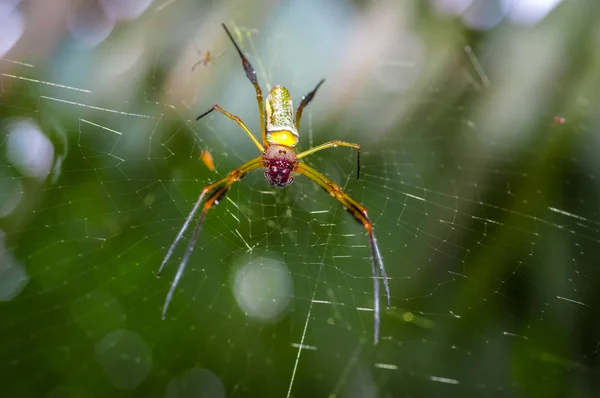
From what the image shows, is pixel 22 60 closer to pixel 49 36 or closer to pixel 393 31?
pixel 49 36

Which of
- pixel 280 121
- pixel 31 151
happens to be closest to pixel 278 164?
pixel 280 121

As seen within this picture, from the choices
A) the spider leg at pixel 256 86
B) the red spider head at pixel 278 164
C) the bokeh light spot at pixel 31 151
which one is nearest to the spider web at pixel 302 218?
the bokeh light spot at pixel 31 151

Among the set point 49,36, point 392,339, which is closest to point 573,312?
point 392,339

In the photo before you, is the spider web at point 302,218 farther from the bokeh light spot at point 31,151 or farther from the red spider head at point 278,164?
the red spider head at point 278,164

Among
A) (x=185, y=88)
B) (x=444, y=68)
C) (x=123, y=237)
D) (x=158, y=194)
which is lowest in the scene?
(x=123, y=237)

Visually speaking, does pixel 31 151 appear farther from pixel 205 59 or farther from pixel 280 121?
pixel 280 121

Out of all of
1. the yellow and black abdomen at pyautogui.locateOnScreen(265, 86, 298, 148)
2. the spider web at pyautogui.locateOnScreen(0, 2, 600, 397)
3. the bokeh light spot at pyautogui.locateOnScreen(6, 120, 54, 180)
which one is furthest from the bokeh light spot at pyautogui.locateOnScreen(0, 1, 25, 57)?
the yellow and black abdomen at pyautogui.locateOnScreen(265, 86, 298, 148)
